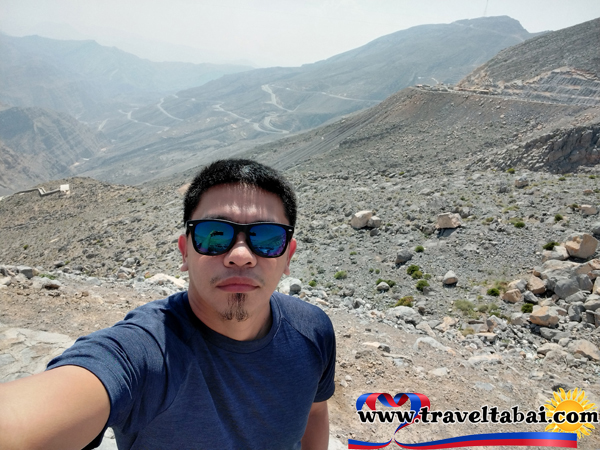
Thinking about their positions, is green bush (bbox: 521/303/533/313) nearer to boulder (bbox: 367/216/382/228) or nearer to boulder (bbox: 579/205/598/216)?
boulder (bbox: 579/205/598/216)

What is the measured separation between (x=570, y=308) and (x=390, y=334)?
189 inches

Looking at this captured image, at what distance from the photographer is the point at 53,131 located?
479 ft

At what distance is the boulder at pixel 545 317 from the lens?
9.68 m

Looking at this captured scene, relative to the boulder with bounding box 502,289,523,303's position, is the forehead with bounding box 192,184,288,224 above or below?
above

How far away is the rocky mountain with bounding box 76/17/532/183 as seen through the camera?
10888 centimetres

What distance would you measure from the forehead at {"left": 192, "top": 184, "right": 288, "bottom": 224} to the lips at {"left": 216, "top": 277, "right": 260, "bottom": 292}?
333mm

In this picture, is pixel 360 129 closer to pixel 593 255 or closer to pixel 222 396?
pixel 593 255

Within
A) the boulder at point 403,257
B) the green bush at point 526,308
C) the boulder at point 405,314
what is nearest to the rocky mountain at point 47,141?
the boulder at point 403,257

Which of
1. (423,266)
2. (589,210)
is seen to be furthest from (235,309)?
(589,210)

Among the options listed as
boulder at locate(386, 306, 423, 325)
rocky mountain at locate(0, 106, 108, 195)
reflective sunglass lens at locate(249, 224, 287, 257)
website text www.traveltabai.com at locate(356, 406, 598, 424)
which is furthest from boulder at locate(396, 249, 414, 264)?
rocky mountain at locate(0, 106, 108, 195)

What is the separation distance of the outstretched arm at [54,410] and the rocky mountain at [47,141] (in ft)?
444

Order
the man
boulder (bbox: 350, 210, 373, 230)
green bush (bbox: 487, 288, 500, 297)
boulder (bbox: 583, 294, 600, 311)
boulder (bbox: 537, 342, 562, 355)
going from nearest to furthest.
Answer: the man → boulder (bbox: 537, 342, 562, 355) → boulder (bbox: 583, 294, 600, 311) → green bush (bbox: 487, 288, 500, 297) → boulder (bbox: 350, 210, 373, 230)

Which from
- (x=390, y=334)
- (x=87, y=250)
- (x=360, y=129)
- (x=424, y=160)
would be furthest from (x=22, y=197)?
(x=390, y=334)

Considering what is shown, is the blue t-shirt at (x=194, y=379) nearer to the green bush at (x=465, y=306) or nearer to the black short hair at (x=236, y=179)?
the black short hair at (x=236, y=179)
